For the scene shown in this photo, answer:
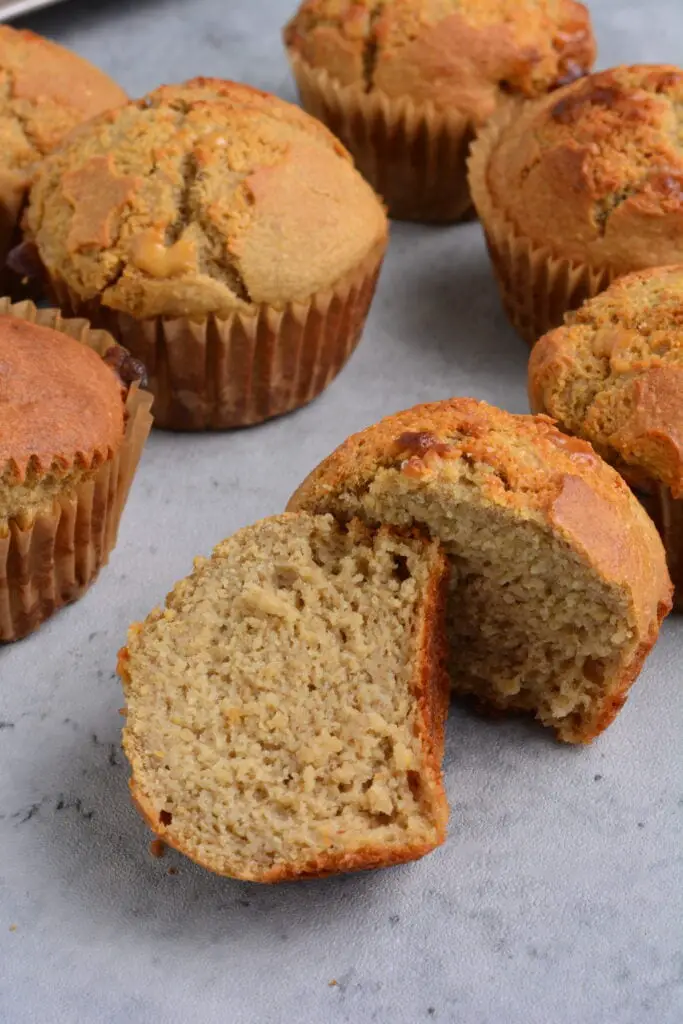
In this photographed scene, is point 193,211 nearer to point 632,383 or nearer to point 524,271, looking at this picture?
point 524,271

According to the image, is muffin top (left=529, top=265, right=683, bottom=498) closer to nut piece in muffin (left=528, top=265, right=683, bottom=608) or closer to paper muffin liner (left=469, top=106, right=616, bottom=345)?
nut piece in muffin (left=528, top=265, right=683, bottom=608)

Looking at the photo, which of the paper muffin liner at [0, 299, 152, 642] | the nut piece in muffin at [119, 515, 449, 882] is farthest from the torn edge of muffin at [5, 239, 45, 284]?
the nut piece in muffin at [119, 515, 449, 882]

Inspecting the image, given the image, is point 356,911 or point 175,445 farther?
point 175,445

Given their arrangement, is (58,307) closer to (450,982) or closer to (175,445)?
(175,445)

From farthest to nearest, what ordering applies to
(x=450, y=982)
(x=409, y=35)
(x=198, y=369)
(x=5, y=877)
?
1. (x=409, y=35)
2. (x=198, y=369)
3. (x=5, y=877)
4. (x=450, y=982)

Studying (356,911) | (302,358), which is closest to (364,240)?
(302,358)

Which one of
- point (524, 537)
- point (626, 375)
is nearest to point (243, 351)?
point (626, 375)
